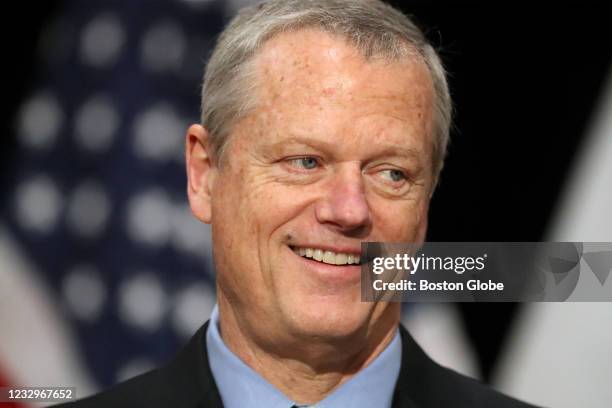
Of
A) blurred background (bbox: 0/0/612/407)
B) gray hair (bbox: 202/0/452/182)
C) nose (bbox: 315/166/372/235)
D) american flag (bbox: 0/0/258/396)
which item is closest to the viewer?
nose (bbox: 315/166/372/235)

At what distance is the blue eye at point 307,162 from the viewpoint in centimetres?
192

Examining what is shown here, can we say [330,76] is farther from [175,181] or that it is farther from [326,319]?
[175,181]

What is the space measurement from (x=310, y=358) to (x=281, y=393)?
0.32 feet

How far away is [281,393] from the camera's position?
2.00 meters

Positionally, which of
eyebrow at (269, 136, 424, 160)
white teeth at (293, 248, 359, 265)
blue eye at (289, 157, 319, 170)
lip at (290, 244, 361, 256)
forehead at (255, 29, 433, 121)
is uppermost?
forehead at (255, 29, 433, 121)

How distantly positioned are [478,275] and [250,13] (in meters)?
0.83

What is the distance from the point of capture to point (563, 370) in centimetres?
319

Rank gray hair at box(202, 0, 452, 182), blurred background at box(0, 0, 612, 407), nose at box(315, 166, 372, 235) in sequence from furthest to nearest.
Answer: blurred background at box(0, 0, 612, 407) < gray hair at box(202, 0, 452, 182) < nose at box(315, 166, 372, 235)

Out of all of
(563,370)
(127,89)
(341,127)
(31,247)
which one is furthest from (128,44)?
(563,370)

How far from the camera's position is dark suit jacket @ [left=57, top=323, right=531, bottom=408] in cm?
207

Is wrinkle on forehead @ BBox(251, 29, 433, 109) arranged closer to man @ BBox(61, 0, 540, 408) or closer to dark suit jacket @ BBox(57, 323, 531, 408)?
man @ BBox(61, 0, 540, 408)

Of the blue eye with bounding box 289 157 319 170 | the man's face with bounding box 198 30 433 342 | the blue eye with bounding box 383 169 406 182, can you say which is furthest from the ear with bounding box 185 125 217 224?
the blue eye with bounding box 383 169 406 182

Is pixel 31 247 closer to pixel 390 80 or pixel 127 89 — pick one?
pixel 127 89

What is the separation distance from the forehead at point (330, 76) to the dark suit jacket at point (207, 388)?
0.56m
